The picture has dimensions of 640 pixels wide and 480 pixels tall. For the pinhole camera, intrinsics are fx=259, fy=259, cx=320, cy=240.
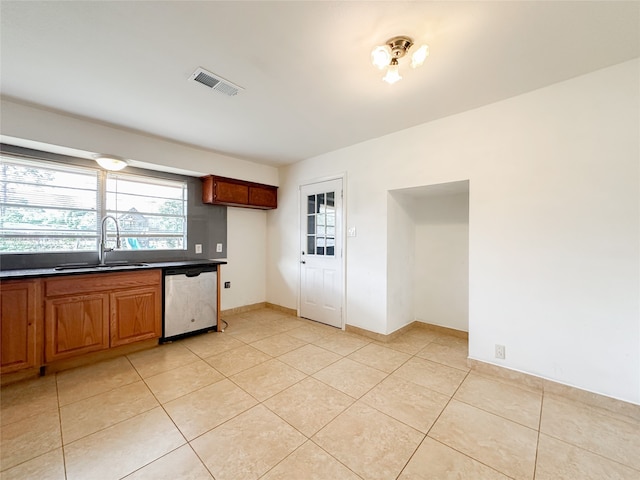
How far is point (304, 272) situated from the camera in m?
4.23

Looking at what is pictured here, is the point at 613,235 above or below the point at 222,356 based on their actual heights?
above

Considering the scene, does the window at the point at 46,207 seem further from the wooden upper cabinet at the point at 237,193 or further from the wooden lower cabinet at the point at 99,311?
the wooden upper cabinet at the point at 237,193

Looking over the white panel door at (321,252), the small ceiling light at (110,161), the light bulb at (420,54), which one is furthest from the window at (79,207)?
the light bulb at (420,54)

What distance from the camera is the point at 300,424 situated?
181cm

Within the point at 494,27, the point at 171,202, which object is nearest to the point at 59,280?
the point at 171,202

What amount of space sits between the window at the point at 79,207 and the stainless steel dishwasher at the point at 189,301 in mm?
734

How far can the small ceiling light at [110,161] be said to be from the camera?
2.91 meters

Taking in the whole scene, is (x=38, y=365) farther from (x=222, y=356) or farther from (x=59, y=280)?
(x=222, y=356)

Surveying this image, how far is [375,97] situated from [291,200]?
238 centimetres

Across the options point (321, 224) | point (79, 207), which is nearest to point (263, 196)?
point (321, 224)

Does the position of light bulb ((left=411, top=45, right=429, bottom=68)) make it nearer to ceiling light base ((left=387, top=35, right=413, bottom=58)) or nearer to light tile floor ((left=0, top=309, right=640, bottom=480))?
ceiling light base ((left=387, top=35, right=413, bottom=58))

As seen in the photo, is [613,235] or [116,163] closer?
[613,235]

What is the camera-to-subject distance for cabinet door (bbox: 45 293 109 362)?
2416 millimetres

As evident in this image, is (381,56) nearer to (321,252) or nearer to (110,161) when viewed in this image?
(321,252)
